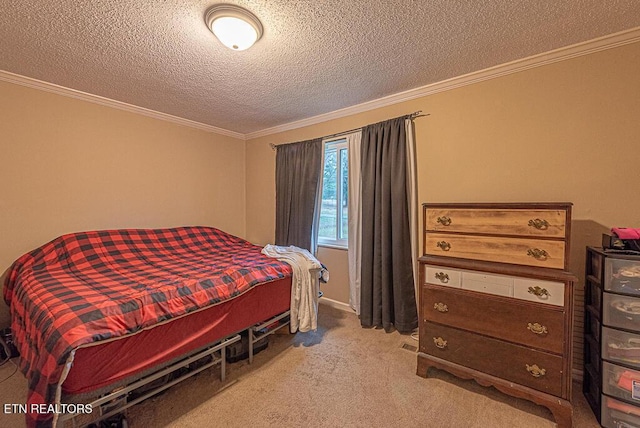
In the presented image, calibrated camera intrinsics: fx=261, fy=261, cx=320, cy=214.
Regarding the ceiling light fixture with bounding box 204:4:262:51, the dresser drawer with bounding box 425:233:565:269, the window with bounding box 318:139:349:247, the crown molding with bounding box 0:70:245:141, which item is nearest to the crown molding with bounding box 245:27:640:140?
the window with bounding box 318:139:349:247

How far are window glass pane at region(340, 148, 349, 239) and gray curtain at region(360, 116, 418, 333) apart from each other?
1.20 ft

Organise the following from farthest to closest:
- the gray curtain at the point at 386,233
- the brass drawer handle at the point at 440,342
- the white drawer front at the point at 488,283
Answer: the gray curtain at the point at 386,233, the brass drawer handle at the point at 440,342, the white drawer front at the point at 488,283

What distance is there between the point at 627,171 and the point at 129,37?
11.3ft

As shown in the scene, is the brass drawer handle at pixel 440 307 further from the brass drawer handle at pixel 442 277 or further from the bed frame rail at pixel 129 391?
the bed frame rail at pixel 129 391

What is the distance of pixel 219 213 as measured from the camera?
3871 mm

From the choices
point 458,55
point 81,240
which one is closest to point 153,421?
point 81,240

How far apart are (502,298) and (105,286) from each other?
264cm

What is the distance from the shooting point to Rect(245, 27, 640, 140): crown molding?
1744 millimetres

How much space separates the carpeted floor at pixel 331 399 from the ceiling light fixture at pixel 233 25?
2.33 metres

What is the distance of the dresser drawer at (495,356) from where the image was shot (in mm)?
1520

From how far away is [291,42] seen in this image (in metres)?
1.81

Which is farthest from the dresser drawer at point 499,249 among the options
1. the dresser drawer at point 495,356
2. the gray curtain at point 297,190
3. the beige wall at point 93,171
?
the beige wall at point 93,171

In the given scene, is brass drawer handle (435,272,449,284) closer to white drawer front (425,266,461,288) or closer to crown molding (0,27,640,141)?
white drawer front (425,266,461,288)

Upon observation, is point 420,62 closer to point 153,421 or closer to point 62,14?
point 62,14
